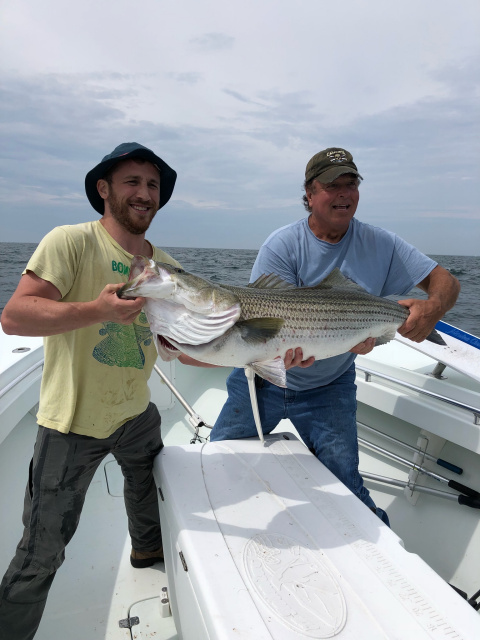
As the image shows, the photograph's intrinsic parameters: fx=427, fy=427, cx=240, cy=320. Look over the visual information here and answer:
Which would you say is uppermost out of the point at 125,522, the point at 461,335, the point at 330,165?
the point at 330,165

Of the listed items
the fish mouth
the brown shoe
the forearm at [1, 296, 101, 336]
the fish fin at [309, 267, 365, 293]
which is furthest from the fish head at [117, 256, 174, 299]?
the brown shoe

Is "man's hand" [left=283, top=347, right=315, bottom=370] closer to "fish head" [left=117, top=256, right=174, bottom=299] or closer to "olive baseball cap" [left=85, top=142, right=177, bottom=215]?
"fish head" [left=117, top=256, right=174, bottom=299]

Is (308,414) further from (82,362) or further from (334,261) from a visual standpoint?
(82,362)

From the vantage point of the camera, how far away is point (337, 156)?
350 cm

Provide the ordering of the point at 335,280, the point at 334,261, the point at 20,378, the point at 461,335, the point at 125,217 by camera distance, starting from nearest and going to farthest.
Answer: the point at 125,217 < the point at 335,280 < the point at 334,261 < the point at 20,378 < the point at 461,335

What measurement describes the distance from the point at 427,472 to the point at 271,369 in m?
2.36

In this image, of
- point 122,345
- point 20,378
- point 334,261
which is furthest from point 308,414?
point 20,378

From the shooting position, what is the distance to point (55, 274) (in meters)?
2.46

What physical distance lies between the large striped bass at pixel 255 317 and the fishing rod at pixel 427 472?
169 cm

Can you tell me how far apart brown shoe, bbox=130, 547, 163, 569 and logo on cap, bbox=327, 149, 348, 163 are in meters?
3.50

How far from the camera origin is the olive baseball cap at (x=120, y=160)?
2.85 m

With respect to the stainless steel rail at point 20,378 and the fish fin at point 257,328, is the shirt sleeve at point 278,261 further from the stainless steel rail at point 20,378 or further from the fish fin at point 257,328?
the stainless steel rail at point 20,378

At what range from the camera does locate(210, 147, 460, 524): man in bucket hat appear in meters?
3.42

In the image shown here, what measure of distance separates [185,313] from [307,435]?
1.81m
